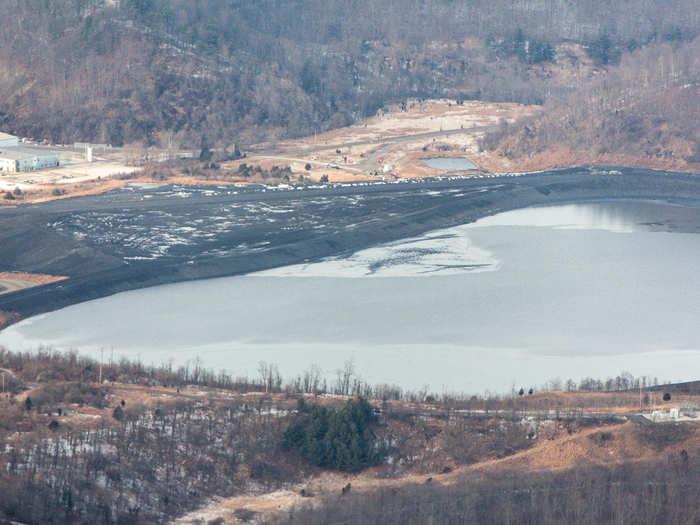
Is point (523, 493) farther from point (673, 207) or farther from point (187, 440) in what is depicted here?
point (673, 207)

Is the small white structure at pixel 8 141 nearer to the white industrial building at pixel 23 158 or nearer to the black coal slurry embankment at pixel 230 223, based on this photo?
the white industrial building at pixel 23 158

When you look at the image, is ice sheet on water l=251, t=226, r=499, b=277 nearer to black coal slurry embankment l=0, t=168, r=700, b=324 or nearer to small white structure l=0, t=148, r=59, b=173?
black coal slurry embankment l=0, t=168, r=700, b=324

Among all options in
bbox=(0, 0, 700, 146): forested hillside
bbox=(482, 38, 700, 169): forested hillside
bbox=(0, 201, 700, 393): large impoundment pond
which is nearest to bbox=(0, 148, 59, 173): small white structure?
bbox=(0, 0, 700, 146): forested hillside

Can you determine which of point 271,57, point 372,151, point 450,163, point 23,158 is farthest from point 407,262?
point 271,57

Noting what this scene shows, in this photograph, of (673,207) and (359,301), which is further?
(673,207)

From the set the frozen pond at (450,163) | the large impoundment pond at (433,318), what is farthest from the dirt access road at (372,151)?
the large impoundment pond at (433,318)

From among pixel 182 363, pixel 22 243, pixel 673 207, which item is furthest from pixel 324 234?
pixel 673 207
